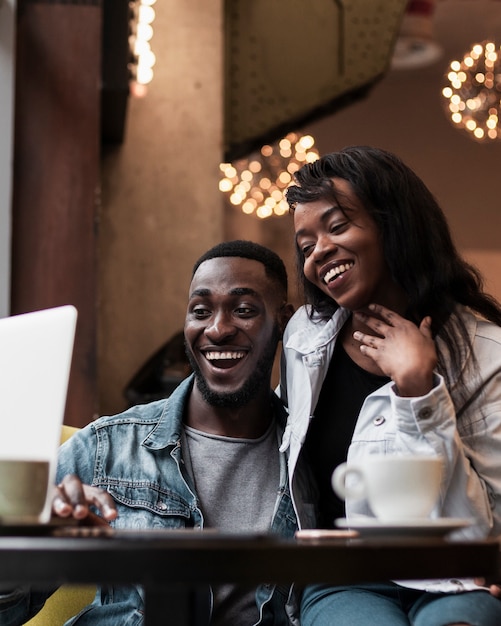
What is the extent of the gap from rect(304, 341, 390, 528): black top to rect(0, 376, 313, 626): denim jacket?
58 mm

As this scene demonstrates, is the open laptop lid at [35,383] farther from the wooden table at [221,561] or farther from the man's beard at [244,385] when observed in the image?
the man's beard at [244,385]

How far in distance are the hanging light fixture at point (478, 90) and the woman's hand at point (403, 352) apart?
4.99 metres

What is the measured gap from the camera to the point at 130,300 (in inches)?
244

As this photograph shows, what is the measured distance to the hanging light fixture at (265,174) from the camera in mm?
7578

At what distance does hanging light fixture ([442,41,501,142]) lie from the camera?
6.63 m

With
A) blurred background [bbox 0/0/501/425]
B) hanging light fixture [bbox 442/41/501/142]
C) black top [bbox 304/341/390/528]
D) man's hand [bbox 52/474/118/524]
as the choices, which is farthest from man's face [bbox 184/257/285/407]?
hanging light fixture [bbox 442/41/501/142]

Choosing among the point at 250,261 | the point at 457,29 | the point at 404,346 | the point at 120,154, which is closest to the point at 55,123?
the point at 120,154

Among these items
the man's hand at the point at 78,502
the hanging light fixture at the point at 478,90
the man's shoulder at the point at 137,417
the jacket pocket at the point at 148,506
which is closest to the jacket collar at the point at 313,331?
the man's shoulder at the point at 137,417

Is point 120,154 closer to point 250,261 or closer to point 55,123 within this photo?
point 55,123

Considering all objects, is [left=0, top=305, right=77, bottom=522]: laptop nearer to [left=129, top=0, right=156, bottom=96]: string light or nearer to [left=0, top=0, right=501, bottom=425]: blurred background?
[left=0, top=0, right=501, bottom=425]: blurred background

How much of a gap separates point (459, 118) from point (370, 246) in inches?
200

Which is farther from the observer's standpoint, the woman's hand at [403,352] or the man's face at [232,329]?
the man's face at [232,329]

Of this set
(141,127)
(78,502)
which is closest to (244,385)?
(78,502)

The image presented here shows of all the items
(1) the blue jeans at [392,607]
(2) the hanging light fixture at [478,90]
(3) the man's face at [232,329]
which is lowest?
(1) the blue jeans at [392,607]
